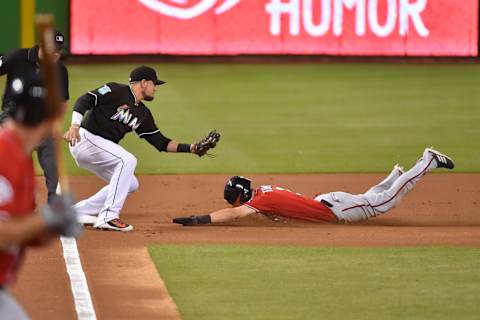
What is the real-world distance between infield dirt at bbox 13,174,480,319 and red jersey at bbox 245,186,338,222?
121 mm

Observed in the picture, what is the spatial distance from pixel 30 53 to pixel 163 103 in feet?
32.8

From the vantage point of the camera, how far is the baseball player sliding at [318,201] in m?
12.0

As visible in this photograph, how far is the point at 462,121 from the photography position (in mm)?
20578

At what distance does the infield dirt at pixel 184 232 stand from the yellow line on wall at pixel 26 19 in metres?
12.0

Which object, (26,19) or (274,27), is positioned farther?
(274,27)

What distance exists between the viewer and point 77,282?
9.81 meters

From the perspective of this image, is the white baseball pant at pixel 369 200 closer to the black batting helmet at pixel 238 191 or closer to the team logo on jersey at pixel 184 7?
the black batting helmet at pixel 238 191

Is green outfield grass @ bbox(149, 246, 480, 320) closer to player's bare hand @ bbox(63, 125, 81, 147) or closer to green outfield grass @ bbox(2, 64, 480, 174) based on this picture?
player's bare hand @ bbox(63, 125, 81, 147)

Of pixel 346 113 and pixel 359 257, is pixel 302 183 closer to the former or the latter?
pixel 359 257

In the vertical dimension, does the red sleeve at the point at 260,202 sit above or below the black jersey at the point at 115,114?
below

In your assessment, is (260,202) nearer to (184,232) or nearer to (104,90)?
(184,232)

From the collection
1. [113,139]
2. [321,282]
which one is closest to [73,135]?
[113,139]

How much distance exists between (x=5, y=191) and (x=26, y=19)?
22.0 meters

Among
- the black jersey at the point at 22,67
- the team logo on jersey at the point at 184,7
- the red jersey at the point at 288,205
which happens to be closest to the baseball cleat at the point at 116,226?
the red jersey at the point at 288,205
